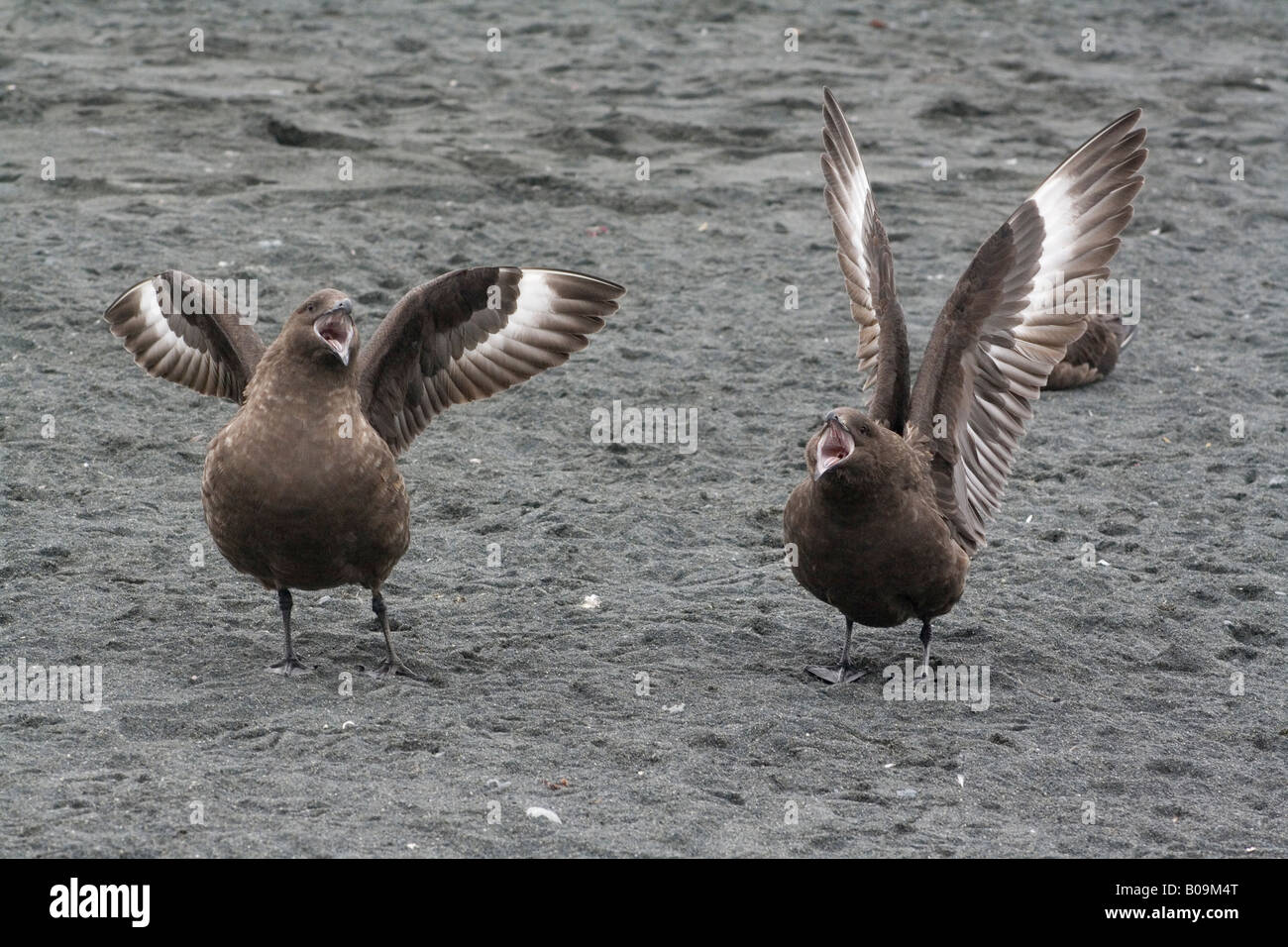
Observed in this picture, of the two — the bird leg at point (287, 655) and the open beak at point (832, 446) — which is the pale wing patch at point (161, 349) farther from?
the open beak at point (832, 446)

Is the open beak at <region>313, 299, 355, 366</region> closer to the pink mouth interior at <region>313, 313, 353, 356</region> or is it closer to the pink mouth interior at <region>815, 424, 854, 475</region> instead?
the pink mouth interior at <region>313, 313, 353, 356</region>

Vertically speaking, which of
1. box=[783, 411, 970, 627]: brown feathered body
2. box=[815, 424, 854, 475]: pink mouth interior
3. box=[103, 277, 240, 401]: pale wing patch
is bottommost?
box=[783, 411, 970, 627]: brown feathered body

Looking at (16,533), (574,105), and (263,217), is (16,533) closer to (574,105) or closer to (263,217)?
(263,217)

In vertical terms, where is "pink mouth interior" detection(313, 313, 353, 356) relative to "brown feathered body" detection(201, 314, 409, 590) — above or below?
above

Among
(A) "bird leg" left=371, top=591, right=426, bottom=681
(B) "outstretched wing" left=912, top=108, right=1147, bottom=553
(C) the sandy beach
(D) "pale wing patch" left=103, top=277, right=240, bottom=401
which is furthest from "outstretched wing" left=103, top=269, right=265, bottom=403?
(B) "outstretched wing" left=912, top=108, right=1147, bottom=553

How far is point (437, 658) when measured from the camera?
5418 millimetres

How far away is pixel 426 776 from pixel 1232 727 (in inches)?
97.1

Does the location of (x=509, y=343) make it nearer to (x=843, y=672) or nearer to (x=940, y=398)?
(x=940, y=398)

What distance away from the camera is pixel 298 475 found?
4781 mm

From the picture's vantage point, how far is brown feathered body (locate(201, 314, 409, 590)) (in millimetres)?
4785


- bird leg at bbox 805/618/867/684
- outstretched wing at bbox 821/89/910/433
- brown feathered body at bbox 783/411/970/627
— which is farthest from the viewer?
outstretched wing at bbox 821/89/910/433

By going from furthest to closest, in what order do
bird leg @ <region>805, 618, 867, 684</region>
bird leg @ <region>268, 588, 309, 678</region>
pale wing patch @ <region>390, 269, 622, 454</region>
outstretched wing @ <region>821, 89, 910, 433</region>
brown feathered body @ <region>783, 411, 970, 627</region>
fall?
pale wing patch @ <region>390, 269, 622, 454</region>
outstretched wing @ <region>821, 89, 910, 433</region>
bird leg @ <region>805, 618, 867, 684</region>
bird leg @ <region>268, 588, 309, 678</region>
brown feathered body @ <region>783, 411, 970, 627</region>

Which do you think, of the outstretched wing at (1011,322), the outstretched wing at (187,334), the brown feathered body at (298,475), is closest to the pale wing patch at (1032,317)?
the outstretched wing at (1011,322)
